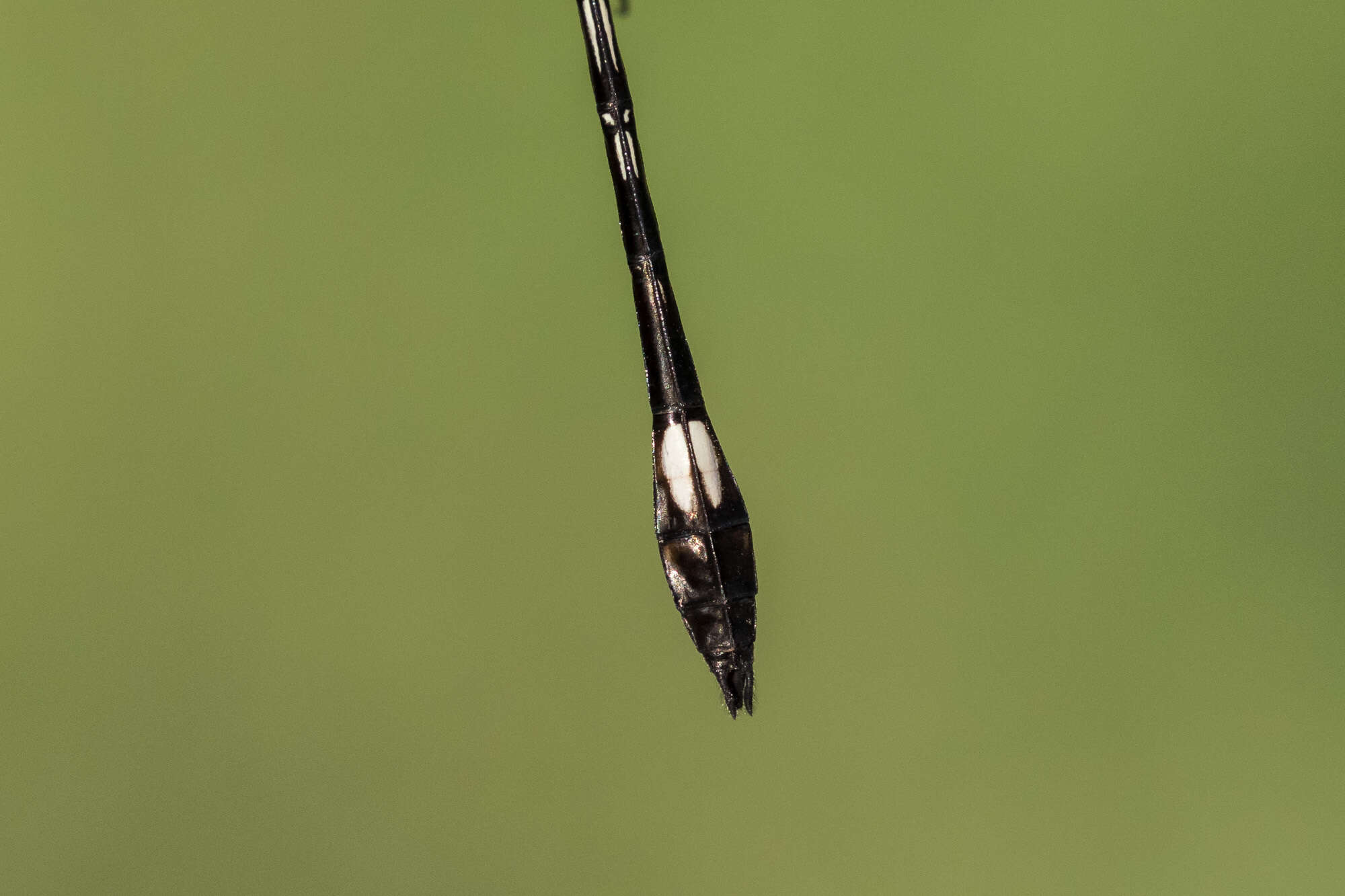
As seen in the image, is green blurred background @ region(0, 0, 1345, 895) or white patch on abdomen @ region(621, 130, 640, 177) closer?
white patch on abdomen @ region(621, 130, 640, 177)

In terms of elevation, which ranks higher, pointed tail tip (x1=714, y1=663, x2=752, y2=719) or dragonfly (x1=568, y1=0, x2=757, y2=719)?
dragonfly (x1=568, y1=0, x2=757, y2=719)

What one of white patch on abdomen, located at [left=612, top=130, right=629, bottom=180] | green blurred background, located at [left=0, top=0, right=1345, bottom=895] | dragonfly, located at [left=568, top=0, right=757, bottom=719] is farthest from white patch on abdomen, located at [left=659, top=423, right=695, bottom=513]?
white patch on abdomen, located at [left=612, top=130, right=629, bottom=180]

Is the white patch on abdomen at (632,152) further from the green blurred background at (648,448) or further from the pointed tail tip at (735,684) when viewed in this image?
the pointed tail tip at (735,684)

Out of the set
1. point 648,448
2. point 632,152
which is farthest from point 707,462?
point 632,152

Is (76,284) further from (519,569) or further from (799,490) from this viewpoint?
(799,490)

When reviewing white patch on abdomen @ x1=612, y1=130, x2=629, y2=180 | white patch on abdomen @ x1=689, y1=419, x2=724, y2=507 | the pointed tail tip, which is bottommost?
the pointed tail tip

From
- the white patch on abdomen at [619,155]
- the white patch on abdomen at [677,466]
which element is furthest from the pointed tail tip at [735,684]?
the white patch on abdomen at [619,155]

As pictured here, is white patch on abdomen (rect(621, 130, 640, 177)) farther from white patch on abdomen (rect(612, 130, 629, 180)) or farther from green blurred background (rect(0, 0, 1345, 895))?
green blurred background (rect(0, 0, 1345, 895))

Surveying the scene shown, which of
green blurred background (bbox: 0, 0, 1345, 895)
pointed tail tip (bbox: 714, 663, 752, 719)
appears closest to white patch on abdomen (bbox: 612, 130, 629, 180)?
green blurred background (bbox: 0, 0, 1345, 895)
